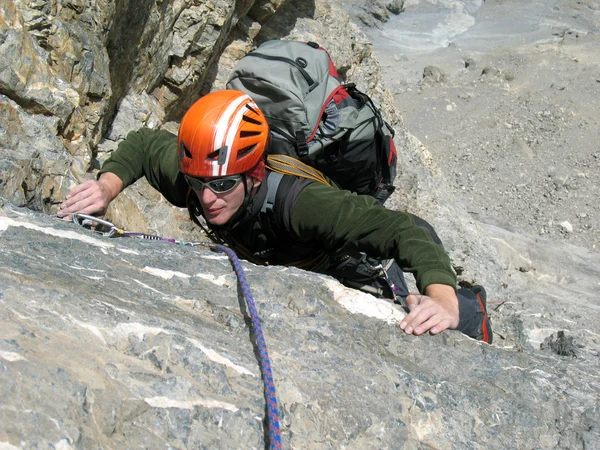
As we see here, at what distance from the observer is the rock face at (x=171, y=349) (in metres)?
2.44

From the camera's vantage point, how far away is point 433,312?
3523mm

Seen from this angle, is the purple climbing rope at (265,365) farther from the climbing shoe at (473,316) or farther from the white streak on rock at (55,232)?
the climbing shoe at (473,316)

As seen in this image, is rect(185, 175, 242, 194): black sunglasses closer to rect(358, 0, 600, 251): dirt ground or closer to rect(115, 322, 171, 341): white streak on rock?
rect(115, 322, 171, 341): white streak on rock

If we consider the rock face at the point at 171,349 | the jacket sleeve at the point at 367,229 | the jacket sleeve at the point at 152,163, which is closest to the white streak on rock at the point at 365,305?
the rock face at the point at 171,349

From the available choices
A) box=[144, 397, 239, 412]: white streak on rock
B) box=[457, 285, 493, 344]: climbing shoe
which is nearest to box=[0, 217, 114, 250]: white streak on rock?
box=[144, 397, 239, 412]: white streak on rock

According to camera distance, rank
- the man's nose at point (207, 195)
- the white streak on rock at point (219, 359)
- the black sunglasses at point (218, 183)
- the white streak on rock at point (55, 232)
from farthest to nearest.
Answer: the man's nose at point (207, 195) → the black sunglasses at point (218, 183) → the white streak on rock at point (55, 232) → the white streak on rock at point (219, 359)

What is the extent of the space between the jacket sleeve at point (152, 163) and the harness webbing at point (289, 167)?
849 millimetres

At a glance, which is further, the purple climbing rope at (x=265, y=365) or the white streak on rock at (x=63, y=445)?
the purple climbing rope at (x=265, y=365)

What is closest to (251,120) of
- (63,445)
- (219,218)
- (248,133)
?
(248,133)

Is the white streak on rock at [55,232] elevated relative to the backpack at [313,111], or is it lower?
lower

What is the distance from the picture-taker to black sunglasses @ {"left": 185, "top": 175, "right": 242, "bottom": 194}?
3984mm

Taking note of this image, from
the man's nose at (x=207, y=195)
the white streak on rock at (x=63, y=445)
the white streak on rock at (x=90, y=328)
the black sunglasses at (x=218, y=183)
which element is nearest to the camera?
the white streak on rock at (x=63, y=445)

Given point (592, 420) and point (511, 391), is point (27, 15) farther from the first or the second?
point (592, 420)

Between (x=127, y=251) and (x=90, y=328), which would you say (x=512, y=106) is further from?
(x=90, y=328)
